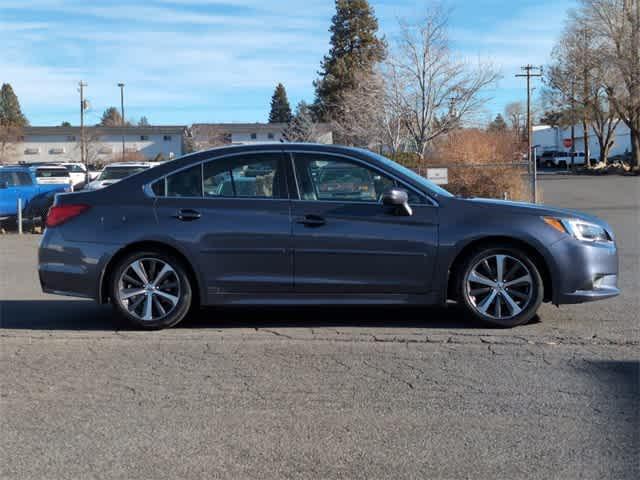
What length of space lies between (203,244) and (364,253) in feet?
4.64

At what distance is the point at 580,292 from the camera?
684 centimetres

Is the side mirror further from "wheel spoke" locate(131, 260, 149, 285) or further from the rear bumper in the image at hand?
the rear bumper

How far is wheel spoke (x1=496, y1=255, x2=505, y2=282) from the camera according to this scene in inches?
268

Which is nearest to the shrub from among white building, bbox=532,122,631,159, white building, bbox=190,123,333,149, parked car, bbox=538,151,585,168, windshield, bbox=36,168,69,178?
windshield, bbox=36,168,69,178

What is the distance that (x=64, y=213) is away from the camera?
23.3ft

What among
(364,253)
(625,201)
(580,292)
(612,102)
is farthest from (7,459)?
(612,102)

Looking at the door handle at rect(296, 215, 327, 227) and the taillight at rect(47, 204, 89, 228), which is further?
the taillight at rect(47, 204, 89, 228)

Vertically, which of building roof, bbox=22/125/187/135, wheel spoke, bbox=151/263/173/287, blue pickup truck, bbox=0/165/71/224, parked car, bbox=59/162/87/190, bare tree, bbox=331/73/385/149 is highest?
building roof, bbox=22/125/187/135

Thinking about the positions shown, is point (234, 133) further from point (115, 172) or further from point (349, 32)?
point (115, 172)

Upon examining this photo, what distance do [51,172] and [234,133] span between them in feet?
182

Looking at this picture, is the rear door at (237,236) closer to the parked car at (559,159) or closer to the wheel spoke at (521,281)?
the wheel spoke at (521,281)

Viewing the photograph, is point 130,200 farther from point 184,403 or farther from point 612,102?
point 612,102

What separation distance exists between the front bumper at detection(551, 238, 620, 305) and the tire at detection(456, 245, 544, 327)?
0.18 meters

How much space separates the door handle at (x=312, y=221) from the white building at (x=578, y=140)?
73606mm
